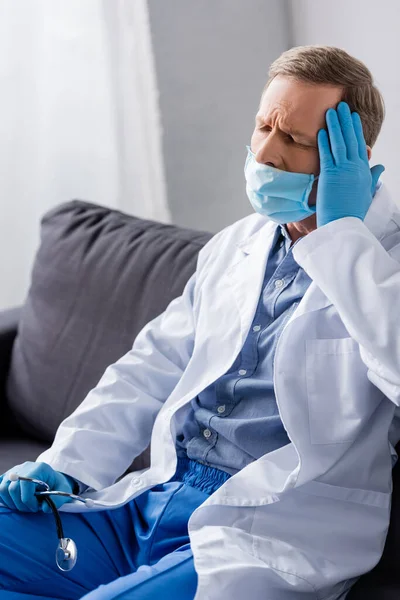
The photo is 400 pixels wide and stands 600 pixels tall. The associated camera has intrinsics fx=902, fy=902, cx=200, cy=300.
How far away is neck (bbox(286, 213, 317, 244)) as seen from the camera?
1533mm

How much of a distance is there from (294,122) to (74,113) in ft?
4.49

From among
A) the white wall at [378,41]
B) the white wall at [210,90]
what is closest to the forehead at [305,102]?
the white wall at [378,41]

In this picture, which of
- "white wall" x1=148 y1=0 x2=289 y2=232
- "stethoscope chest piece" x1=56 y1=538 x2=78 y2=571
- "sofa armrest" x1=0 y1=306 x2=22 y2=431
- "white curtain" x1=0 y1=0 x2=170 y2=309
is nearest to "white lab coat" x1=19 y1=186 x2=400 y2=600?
"stethoscope chest piece" x1=56 y1=538 x2=78 y2=571

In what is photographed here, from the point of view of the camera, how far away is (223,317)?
1601mm

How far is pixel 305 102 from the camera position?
144cm

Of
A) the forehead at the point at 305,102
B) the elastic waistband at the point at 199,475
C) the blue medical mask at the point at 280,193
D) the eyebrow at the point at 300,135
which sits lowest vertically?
the elastic waistband at the point at 199,475

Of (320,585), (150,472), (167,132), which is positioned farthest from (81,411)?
(167,132)

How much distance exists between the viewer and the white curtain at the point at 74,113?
2551mm

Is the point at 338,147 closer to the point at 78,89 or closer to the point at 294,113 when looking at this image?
the point at 294,113

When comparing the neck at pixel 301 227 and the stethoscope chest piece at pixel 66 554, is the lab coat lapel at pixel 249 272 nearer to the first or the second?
the neck at pixel 301 227

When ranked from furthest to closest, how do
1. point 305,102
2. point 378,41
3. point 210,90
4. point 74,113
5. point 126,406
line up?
1. point 74,113
2. point 210,90
3. point 378,41
4. point 126,406
5. point 305,102

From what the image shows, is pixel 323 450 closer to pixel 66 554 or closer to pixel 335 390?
pixel 335 390

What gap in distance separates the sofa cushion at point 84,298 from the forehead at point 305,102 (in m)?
0.55

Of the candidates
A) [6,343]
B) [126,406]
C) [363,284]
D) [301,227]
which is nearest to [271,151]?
[301,227]
